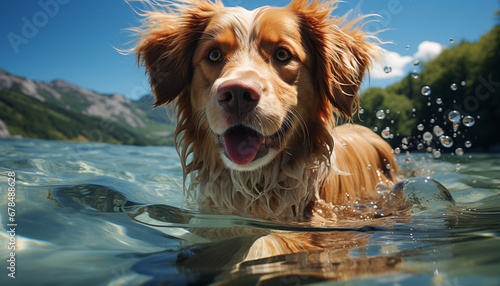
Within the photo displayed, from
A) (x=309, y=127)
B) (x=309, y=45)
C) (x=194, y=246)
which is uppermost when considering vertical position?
(x=309, y=45)

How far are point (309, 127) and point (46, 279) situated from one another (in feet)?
7.47

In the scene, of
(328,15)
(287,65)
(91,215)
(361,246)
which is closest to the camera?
(361,246)

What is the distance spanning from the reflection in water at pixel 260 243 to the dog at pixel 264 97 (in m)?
0.46

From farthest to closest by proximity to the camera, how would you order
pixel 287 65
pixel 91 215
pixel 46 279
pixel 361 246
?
pixel 287 65
pixel 91 215
pixel 361 246
pixel 46 279

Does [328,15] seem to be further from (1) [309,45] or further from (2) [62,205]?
(2) [62,205]

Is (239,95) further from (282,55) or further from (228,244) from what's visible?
(228,244)

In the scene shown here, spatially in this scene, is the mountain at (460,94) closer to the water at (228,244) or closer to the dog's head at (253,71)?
the dog's head at (253,71)

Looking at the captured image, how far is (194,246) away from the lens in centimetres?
220

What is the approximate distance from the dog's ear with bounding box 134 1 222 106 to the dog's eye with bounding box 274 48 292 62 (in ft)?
2.68

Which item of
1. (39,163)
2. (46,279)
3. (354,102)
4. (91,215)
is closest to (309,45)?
(354,102)

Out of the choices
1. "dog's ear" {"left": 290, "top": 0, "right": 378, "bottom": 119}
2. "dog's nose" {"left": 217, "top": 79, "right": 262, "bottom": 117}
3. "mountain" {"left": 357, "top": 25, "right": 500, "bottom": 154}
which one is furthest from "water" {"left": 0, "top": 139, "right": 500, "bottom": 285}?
"mountain" {"left": 357, "top": 25, "right": 500, "bottom": 154}

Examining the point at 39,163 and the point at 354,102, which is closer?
the point at 354,102

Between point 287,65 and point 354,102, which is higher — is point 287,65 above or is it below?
above

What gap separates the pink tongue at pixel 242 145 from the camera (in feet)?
9.36
